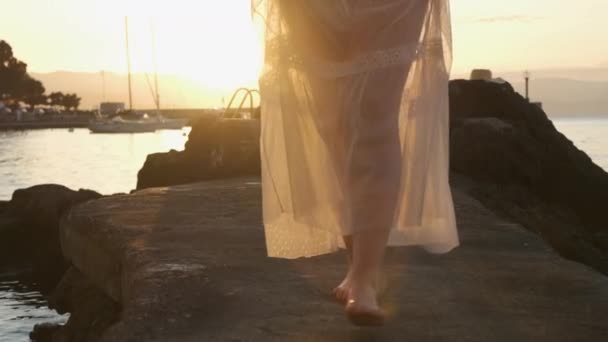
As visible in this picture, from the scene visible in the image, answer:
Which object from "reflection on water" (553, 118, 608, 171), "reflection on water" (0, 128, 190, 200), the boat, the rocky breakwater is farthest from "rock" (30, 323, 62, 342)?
the boat

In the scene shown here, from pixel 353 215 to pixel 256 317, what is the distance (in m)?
0.44

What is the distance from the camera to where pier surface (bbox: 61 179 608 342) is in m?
2.60

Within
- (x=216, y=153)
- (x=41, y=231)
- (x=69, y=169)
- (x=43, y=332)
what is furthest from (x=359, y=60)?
(x=69, y=169)

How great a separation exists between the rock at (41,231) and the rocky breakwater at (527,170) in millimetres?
5821

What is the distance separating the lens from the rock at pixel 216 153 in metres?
7.79

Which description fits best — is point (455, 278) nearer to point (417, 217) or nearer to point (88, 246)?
point (417, 217)

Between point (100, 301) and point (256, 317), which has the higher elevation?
point (256, 317)

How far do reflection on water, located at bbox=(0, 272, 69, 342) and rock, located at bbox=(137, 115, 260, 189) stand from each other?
2.23m

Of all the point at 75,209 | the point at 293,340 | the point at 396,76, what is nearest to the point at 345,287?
the point at 293,340

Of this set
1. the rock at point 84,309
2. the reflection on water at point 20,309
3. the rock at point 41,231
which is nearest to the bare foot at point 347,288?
the rock at point 84,309

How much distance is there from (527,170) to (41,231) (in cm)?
717

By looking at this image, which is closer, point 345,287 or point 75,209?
point 345,287

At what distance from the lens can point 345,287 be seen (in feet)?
9.50

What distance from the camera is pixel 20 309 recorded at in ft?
35.8
